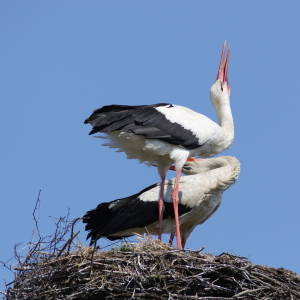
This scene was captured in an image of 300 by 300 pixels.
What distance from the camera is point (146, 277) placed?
7.90 meters

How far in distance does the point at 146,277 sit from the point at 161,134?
2.62 meters

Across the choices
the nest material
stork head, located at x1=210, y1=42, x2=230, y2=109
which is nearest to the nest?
the nest material

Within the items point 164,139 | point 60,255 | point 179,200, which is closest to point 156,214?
point 179,200

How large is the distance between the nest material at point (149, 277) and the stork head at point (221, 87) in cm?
359

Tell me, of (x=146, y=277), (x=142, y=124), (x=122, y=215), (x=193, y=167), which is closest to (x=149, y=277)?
(x=146, y=277)

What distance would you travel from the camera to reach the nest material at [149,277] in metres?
7.87

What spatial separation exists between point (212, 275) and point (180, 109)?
3.17 meters

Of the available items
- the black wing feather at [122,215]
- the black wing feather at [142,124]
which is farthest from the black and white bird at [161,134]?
the black wing feather at [122,215]

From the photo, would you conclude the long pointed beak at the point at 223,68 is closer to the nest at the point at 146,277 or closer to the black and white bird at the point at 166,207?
the black and white bird at the point at 166,207

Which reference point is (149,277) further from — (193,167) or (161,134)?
(193,167)

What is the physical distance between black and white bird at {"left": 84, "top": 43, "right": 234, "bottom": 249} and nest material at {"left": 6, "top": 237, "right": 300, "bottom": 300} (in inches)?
72.0

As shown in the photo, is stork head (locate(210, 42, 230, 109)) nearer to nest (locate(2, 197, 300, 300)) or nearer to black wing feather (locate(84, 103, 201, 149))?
black wing feather (locate(84, 103, 201, 149))

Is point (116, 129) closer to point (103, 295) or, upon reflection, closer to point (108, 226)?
point (108, 226)

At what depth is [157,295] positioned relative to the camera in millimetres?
7836
